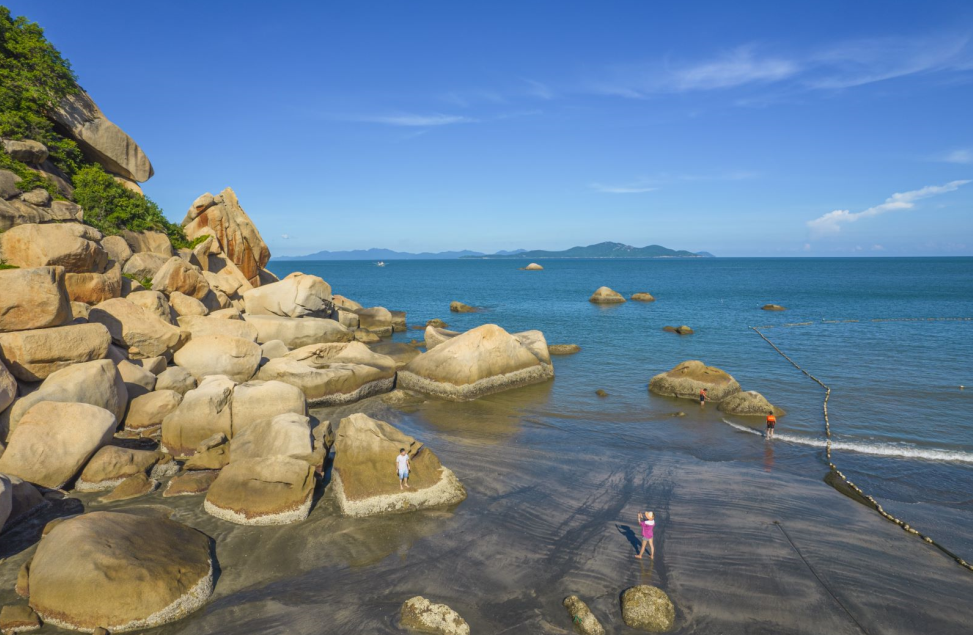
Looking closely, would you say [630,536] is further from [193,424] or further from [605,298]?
[605,298]

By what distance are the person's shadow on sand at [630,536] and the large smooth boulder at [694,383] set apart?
43.5ft

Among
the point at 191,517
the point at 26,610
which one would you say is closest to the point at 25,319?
the point at 191,517

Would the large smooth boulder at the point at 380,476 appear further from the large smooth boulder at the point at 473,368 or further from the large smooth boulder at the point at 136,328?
the large smooth boulder at the point at 136,328

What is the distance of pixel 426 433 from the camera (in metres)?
20.8

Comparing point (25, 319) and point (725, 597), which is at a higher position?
point (25, 319)

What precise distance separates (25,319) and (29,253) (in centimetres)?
472

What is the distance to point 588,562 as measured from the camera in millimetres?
11922

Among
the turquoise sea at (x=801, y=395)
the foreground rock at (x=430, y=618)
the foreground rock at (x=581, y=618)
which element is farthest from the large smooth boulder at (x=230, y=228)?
the foreground rock at (x=581, y=618)

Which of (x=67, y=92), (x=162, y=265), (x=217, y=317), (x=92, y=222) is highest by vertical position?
(x=67, y=92)

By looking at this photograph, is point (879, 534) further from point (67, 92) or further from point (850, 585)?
point (67, 92)

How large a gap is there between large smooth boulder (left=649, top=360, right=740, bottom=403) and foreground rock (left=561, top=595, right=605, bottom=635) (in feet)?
55.3

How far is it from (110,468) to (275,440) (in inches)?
183

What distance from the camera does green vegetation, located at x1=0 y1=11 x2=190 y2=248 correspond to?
1111 inches

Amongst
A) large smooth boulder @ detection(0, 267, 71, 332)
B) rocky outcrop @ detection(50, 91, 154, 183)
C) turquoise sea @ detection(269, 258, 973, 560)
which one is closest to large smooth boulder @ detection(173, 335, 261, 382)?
large smooth boulder @ detection(0, 267, 71, 332)
